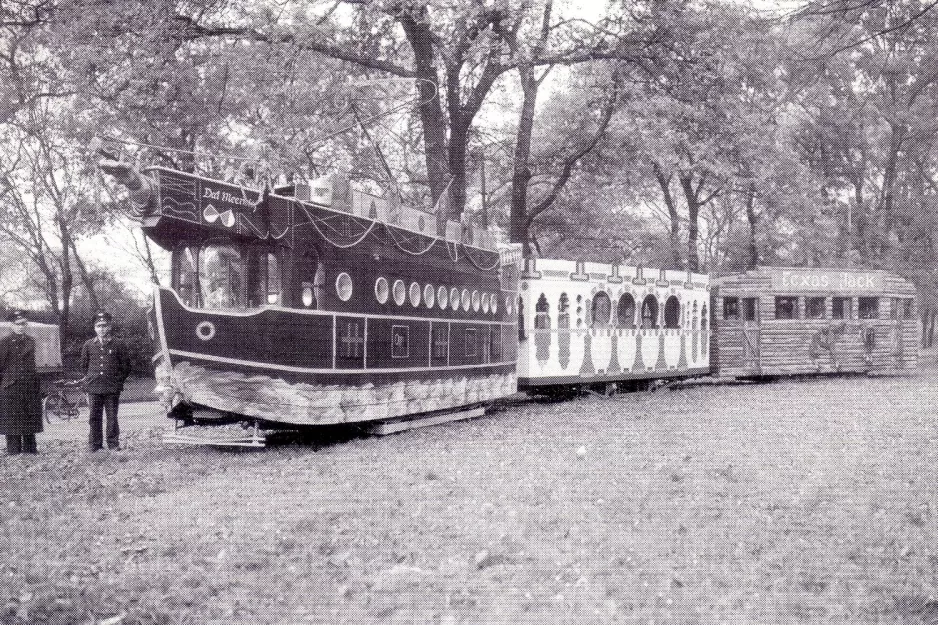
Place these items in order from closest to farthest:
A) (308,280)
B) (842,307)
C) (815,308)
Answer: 1. (308,280)
2. (815,308)
3. (842,307)

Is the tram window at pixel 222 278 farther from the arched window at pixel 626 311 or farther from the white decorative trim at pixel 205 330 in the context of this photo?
the arched window at pixel 626 311

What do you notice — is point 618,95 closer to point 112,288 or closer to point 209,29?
point 209,29

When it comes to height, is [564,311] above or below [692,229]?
below

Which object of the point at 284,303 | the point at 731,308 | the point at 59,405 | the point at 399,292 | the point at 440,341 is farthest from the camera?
the point at 731,308

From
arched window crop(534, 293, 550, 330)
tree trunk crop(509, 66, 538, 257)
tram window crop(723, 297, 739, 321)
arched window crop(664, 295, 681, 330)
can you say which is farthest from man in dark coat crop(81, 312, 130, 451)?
tram window crop(723, 297, 739, 321)

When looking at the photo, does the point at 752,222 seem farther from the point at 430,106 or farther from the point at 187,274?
the point at 187,274

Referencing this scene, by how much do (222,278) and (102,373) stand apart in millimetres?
2074

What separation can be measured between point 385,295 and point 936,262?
30136mm

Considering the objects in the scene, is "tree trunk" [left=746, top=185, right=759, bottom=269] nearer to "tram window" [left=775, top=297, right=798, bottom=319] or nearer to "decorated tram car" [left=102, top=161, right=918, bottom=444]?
"tram window" [left=775, top=297, right=798, bottom=319]

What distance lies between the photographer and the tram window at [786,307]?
2455 cm

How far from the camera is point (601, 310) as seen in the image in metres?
19.4

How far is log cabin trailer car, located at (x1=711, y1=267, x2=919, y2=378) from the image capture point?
2423cm

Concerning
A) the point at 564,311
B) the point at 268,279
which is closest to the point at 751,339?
the point at 564,311

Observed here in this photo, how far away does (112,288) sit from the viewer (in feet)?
116
